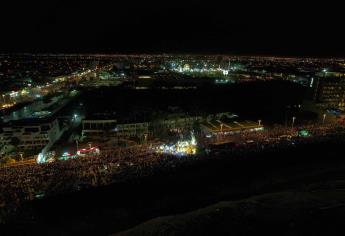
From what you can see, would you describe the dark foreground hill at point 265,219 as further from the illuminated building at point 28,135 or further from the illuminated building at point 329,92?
the illuminated building at point 329,92

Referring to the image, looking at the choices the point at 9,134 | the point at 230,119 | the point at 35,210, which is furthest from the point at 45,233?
the point at 230,119

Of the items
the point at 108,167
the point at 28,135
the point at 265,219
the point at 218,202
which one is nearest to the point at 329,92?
the point at 218,202

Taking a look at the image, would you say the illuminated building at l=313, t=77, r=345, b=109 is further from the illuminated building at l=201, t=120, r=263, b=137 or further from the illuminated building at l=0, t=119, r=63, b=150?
the illuminated building at l=0, t=119, r=63, b=150

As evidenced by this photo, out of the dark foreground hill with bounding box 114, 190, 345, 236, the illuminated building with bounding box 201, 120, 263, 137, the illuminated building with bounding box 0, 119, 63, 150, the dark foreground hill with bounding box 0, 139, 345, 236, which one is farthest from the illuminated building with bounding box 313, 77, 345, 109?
the illuminated building with bounding box 0, 119, 63, 150

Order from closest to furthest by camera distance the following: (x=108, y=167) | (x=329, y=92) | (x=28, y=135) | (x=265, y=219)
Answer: (x=265, y=219)
(x=108, y=167)
(x=28, y=135)
(x=329, y=92)

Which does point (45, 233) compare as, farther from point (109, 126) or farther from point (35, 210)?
point (109, 126)

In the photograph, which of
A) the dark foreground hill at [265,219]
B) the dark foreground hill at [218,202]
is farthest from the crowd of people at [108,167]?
the dark foreground hill at [265,219]

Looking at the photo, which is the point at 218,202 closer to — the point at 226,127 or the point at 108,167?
the point at 108,167

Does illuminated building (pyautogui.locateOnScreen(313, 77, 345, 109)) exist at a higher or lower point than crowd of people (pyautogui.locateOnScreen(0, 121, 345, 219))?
higher
